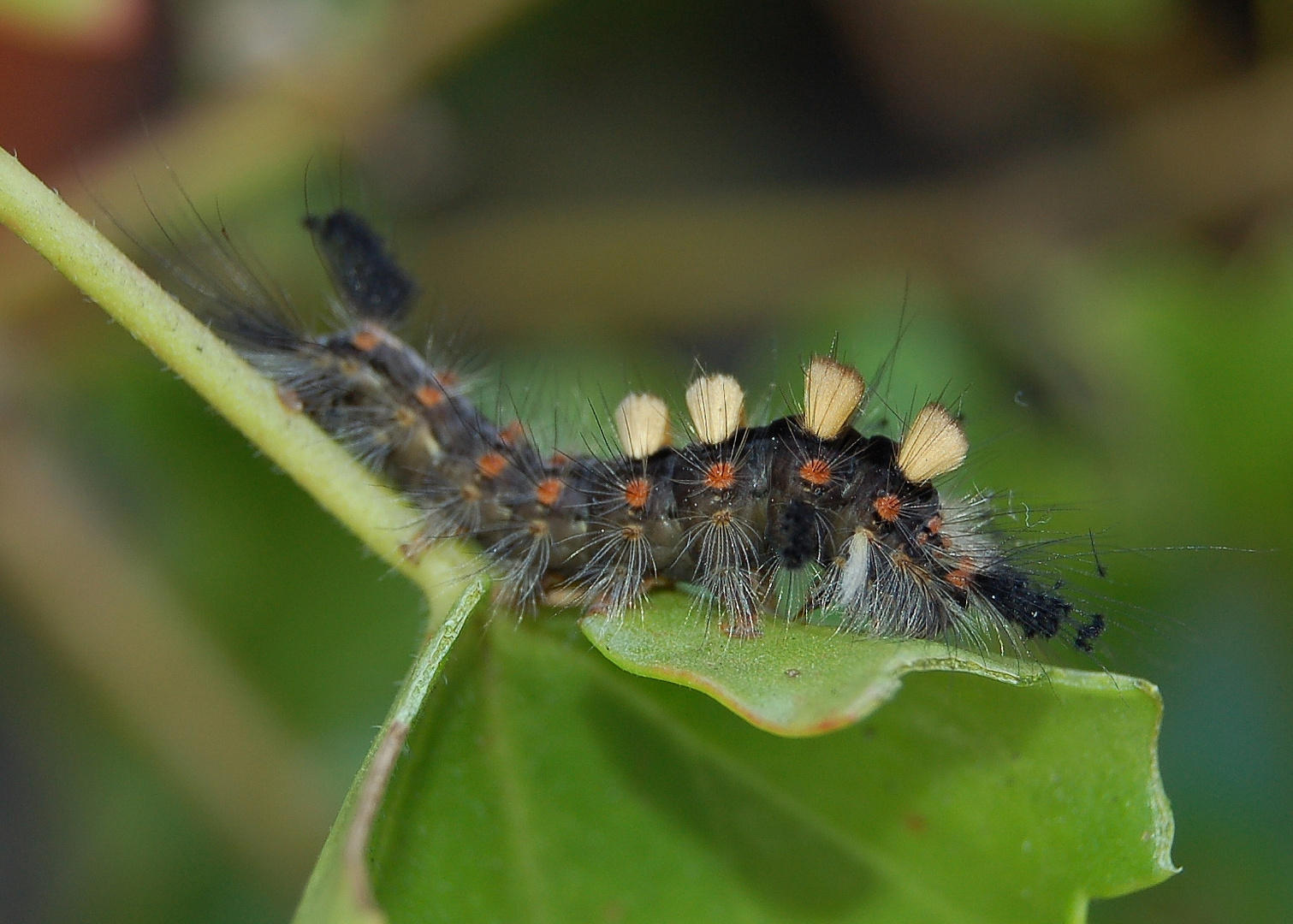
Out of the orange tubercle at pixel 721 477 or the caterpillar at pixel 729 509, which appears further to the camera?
the orange tubercle at pixel 721 477

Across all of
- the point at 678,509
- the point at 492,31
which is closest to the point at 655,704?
the point at 678,509

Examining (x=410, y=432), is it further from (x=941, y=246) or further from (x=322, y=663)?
(x=941, y=246)

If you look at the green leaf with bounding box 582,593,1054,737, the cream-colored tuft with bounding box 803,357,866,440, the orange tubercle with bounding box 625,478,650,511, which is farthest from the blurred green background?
the green leaf with bounding box 582,593,1054,737

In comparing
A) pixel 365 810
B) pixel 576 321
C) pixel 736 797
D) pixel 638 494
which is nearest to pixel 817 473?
pixel 638 494

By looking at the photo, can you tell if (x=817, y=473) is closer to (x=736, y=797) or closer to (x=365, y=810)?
(x=736, y=797)

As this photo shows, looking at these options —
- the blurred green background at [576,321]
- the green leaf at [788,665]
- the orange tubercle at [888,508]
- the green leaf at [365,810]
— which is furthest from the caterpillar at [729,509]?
the blurred green background at [576,321]

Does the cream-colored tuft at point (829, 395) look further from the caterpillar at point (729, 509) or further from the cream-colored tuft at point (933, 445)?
the cream-colored tuft at point (933, 445)
